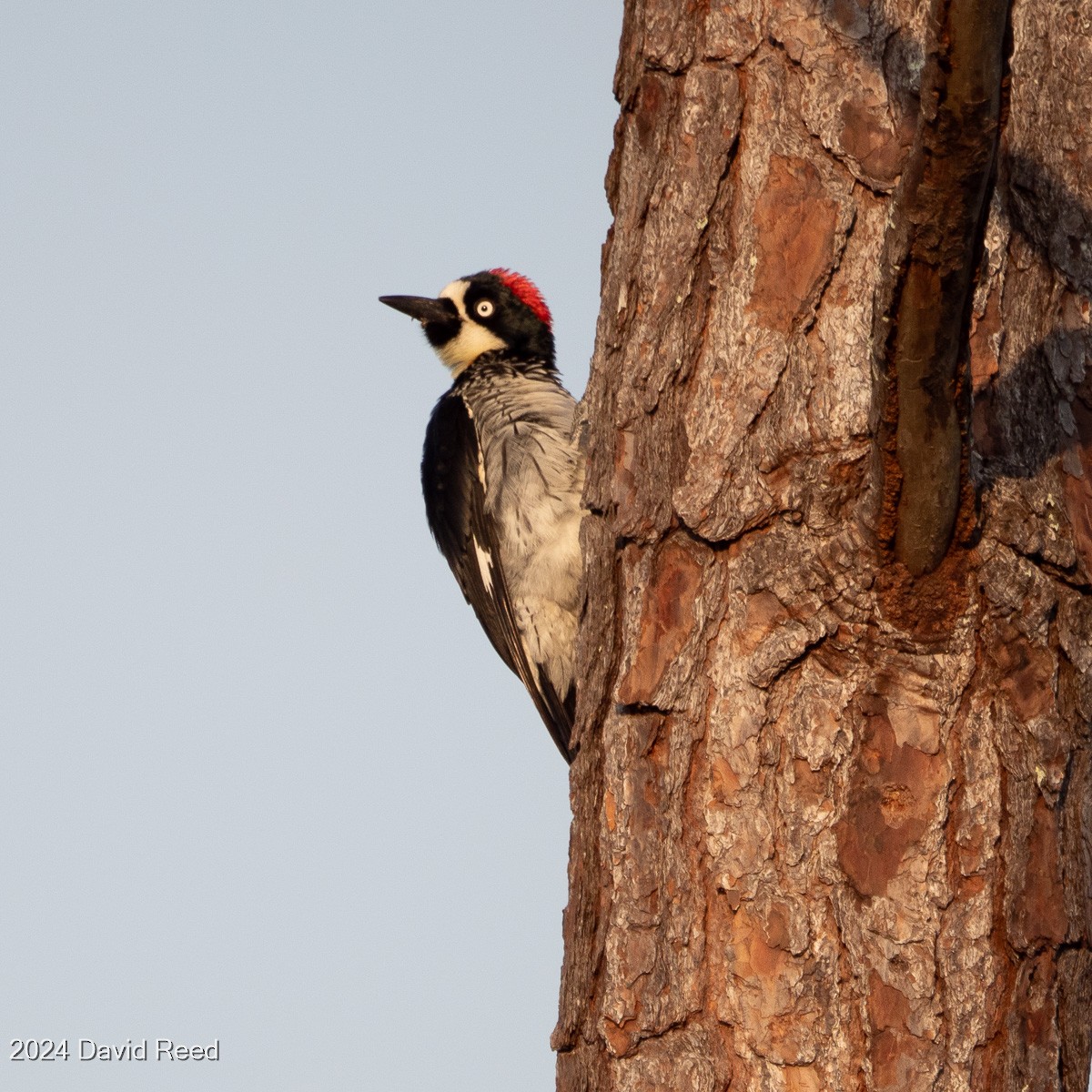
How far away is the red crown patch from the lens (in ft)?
18.7

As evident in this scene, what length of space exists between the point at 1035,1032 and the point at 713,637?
2.44 feet

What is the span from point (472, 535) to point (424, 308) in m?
1.32

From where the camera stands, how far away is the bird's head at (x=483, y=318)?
554 centimetres

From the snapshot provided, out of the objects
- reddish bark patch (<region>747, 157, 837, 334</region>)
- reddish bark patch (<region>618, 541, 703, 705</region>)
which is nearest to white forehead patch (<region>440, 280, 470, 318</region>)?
reddish bark patch (<region>747, 157, 837, 334</region>)

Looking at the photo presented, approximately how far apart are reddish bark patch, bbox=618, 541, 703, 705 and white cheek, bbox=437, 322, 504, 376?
326cm

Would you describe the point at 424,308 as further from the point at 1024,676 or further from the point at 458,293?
the point at 1024,676

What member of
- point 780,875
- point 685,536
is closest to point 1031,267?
point 685,536

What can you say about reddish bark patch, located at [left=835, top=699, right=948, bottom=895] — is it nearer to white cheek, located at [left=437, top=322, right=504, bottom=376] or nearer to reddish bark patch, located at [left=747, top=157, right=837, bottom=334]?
reddish bark patch, located at [left=747, top=157, right=837, bottom=334]

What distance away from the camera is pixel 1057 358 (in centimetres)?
235

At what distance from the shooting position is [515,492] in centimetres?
461

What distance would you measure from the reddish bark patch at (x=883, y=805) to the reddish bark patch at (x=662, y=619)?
0.36 meters

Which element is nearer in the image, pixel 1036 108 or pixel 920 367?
pixel 920 367

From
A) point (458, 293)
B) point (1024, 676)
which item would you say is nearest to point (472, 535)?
point (458, 293)

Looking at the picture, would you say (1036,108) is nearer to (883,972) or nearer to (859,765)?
(859,765)
